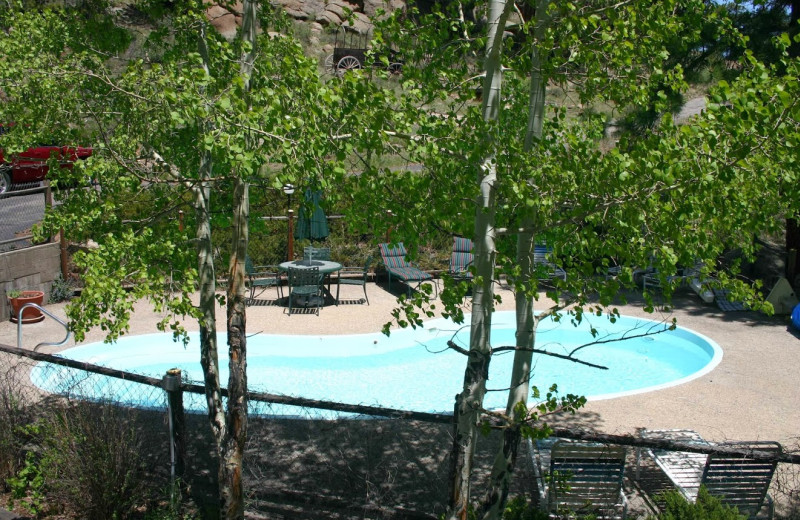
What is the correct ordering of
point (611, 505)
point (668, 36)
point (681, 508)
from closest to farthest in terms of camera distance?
point (668, 36), point (681, 508), point (611, 505)

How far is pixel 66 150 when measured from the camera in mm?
5590

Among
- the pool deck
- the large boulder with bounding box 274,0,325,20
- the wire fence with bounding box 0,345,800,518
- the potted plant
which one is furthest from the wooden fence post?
the large boulder with bounding box 274,0,325,20

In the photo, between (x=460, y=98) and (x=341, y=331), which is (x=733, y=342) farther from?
(x=460, y=98)

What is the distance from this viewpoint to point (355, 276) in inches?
571

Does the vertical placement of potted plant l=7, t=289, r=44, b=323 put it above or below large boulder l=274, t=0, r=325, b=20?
below

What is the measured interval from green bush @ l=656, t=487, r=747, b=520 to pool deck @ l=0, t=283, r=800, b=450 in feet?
7.40

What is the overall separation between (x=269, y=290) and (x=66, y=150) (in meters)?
8.44

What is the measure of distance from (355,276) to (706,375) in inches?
274

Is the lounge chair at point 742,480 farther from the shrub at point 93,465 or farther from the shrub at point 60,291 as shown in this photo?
the shrub at point 60,291

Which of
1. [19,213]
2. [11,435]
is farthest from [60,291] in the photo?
[11,435]

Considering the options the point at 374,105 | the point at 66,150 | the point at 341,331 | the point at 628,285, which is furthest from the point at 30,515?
the point at 341,331

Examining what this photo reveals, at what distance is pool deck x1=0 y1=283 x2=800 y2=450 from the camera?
8031mm

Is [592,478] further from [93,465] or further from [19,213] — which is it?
[19,213]

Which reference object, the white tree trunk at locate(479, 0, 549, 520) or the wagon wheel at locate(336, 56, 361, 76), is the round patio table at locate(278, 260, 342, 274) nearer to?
the wagon wheel at locate(336, 56, 361, 76)
